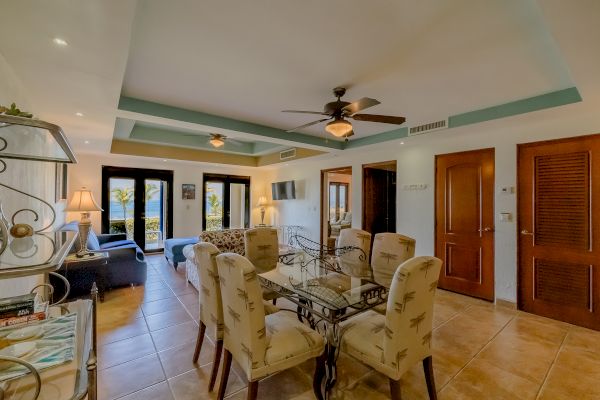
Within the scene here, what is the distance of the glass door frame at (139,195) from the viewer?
6.21 m

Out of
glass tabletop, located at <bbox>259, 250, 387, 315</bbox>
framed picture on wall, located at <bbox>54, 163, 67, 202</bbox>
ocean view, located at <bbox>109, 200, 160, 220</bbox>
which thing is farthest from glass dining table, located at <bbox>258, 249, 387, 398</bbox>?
ocean view, located at <bbox>109, 200, 160, 220</bbox>

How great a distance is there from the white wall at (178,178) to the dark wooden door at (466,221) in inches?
212

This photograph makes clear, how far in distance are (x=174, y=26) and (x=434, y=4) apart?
1.66 meters

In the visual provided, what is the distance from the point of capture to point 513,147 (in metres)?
3.49

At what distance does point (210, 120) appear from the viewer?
3.72 m

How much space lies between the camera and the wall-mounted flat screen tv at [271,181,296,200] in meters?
7.15

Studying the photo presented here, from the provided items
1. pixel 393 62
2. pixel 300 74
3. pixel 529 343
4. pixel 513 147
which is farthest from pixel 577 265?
pixel 300 74

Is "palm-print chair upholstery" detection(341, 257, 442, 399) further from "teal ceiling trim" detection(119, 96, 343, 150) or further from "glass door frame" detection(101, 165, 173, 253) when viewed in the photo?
"glass door frame" detection(101, 165, 173, 253)

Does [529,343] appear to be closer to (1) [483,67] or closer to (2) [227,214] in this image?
(1) [483,67]

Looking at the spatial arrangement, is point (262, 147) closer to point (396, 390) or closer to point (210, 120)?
point (210, 120)

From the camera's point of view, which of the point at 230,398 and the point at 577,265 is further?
the point at 577,265

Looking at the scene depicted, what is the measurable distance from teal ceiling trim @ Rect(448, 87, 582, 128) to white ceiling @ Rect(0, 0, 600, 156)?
103 millimetres

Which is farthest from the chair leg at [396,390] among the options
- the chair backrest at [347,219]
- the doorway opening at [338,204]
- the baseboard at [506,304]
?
the chair backrest at [347,219]

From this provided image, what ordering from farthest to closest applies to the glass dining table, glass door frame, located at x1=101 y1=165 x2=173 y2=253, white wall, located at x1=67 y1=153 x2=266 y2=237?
glass door frame, located at x1=101 y1=165 x2=173 y2=253, white wall, located at x1=67 y1=153 x2=266 y2=237, the glass dining table
